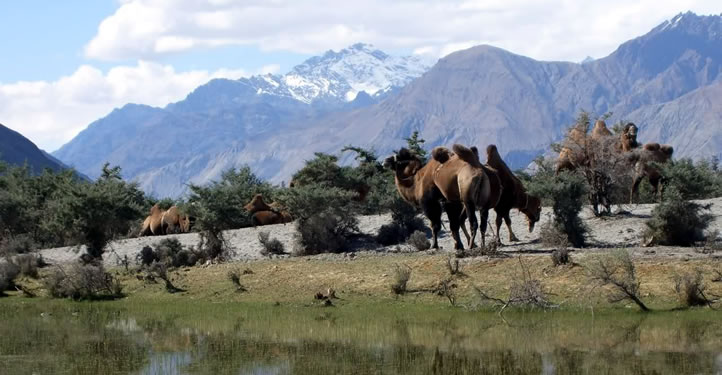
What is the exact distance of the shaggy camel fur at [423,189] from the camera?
30.0 metres

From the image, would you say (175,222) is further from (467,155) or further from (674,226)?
(674,226)

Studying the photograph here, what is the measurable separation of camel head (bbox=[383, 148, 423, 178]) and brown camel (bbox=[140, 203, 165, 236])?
17089mm

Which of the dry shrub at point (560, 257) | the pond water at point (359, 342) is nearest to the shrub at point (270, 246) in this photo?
the pond water at point (359, 342)

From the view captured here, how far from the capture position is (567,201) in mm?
33250

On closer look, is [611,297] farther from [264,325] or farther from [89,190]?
[89,190]

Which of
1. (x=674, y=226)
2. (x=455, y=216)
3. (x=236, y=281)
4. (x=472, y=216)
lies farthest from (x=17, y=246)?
(x=674, y=226)

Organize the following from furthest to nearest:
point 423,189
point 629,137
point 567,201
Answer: point 629,137, point 567,201, point 423,189

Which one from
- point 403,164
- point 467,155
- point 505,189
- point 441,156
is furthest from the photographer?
point 403,164

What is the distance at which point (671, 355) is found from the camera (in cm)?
1902

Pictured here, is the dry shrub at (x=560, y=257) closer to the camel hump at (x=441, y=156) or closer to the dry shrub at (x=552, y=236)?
the dry shrub at (x=552, y=236)

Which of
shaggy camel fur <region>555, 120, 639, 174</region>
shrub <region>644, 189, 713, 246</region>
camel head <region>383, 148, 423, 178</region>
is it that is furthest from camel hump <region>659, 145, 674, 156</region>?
camel head <region>383, 148, 423, 178</region>

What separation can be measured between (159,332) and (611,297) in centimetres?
916

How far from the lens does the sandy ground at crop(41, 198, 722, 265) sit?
3000cm

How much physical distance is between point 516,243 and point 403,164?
3923 mm
